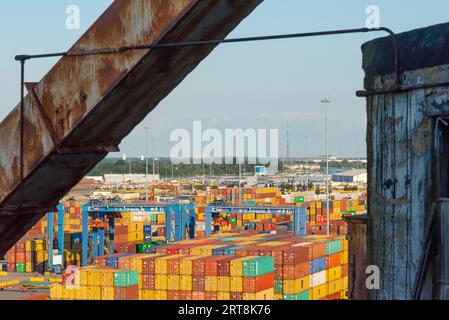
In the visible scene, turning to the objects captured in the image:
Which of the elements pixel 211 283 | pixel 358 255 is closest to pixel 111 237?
pixel 211 283

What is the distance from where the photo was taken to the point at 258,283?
28.3 m

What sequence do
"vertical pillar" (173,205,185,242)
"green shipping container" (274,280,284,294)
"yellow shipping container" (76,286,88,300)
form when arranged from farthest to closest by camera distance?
"vertical pillar" (173,205,185,242) < "green shipping container" (274,280,284,294) < "yellow shipping container" (76,286,88,300)

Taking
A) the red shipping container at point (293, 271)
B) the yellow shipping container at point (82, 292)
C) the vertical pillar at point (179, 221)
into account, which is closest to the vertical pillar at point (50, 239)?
the vertical pillar at point (179, 221)

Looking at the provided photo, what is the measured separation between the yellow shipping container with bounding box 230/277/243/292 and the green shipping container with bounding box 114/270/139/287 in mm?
3852

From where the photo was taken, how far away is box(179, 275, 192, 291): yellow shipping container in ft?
93.3

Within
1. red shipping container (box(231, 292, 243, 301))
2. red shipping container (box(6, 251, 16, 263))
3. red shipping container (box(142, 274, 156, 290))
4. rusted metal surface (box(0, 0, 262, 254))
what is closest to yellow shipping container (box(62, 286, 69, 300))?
red shipping container (box(142, 274, 156, 290))

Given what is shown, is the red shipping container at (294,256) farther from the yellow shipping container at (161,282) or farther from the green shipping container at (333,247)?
the yellow shipping container at (161,282)

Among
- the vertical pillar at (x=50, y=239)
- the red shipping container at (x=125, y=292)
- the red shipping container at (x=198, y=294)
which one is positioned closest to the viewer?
the red shipping container at (x=125, y=292)

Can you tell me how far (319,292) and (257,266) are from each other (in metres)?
6.07

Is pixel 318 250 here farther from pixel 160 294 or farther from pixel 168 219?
pixel 168 219

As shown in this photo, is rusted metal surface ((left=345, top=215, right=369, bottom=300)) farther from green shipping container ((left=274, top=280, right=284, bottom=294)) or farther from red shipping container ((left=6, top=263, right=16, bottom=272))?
red shipping container ((left=6, top=263, right=16, bottom=272))

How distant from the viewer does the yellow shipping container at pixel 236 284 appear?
27.9 meters

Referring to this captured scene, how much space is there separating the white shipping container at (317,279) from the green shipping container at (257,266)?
10.6ft

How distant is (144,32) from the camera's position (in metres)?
3.55
